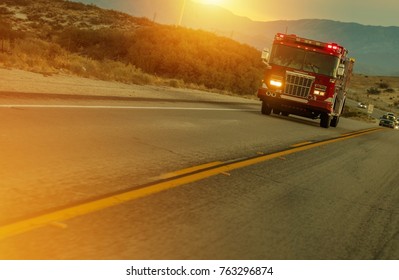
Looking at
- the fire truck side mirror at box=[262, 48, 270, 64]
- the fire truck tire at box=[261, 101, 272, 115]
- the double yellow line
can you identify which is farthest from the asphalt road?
the fire truck tire at box=[261, 101, 272, 115]

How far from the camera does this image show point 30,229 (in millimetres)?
4312

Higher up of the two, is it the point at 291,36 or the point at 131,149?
the point at 291,36

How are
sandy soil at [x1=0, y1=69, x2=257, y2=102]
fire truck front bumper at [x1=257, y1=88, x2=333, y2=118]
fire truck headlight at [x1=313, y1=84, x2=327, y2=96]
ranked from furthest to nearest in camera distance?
fire truck front bumper at [x1=257, y1=88, x2=333, y2=118]
fire truck headlight at [x1=313, y1=84, x2=327, y2=96]
sandy soil at [x1=0, y1=69, x2=257, y2=102]

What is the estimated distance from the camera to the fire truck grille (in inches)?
826

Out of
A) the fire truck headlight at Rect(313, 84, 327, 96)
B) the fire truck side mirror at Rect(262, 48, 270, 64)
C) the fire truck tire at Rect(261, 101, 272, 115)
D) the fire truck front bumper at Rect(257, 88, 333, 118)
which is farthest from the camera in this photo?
the fire truck tire at Rect(261, 101, 272, 115)

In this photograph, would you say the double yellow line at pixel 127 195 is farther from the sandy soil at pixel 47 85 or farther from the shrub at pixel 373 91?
the shrub at pixel 373 91

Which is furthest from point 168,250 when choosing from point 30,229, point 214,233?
point 30,229

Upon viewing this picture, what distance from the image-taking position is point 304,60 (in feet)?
68.7

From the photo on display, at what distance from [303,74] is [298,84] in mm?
496

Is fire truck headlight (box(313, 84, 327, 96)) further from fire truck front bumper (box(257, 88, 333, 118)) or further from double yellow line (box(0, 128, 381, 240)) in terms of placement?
double yellow line (box(0, 128, 381, 240))

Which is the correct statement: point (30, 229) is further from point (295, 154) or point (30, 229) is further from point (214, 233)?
point (295, 154)

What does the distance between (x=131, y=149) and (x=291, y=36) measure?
1384cm

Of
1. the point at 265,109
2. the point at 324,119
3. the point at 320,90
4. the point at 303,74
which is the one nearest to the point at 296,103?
the point at 320,90

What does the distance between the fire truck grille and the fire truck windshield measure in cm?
32
